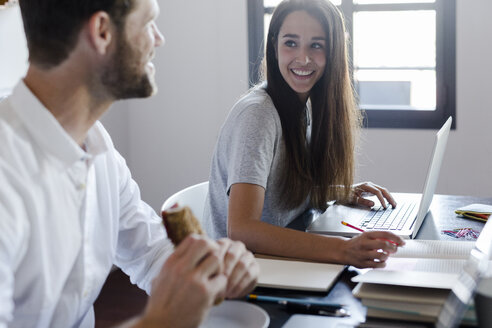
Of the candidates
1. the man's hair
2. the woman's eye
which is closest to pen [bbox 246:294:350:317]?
the man's hair

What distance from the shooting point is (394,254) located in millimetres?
1326

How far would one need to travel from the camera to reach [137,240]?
4.42 feet

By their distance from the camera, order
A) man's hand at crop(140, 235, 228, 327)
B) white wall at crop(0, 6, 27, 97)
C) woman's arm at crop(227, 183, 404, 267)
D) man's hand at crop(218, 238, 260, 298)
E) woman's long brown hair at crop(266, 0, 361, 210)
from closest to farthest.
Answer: man's hand at crop(140, 235, 228, 327)
man's hand at crop(218, 238, 260, 298)
woman's arm at crop(227, 183, 404, 267)
woman's long brown hair at crop(266, 0, 361, 210)
white wall at crop(0, 6, 27, 97)

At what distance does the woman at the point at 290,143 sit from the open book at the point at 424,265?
18cm

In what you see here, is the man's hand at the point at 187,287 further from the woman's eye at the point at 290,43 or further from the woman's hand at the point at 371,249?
the woman's eye at the point at 290,43

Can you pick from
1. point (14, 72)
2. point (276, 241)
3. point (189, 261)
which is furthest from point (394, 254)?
point (14, 72)

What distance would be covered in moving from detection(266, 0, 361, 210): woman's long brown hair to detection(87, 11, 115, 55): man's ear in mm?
741

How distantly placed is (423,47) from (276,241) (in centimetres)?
223

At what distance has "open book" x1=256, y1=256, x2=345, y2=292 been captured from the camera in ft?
3.83

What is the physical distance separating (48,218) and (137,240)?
324 millimetres

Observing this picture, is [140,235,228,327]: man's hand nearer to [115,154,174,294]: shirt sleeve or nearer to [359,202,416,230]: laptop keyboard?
[115,154,174,294]: shirt sleeve

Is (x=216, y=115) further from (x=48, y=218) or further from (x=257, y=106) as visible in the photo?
(x=48, y=218)

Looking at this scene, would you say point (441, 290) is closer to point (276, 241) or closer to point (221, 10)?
point (276, 241)

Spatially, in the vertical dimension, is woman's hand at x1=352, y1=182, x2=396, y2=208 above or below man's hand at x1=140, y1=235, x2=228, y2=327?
below
